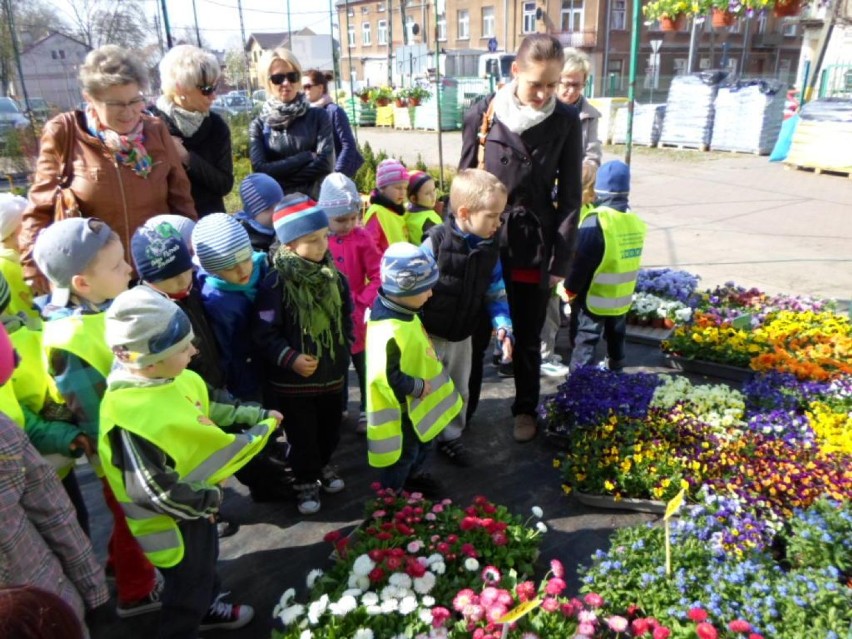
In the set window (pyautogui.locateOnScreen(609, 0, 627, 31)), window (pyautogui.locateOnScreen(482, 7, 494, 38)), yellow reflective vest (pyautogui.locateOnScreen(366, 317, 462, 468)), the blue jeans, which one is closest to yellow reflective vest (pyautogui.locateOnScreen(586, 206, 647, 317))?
yellow reflective vest (pyautogui.locateOnScreen(366, 317, 462, 468))

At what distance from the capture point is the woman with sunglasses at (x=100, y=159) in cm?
267

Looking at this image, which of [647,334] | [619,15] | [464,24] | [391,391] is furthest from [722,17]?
[464,24]

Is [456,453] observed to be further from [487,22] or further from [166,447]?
[487,22]

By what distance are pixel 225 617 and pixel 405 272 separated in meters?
1.47

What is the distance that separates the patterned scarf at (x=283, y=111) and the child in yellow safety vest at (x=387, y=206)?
2.07 feet

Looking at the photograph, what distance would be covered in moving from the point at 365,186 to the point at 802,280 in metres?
5.57

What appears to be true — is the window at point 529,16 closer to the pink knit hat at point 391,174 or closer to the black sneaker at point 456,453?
the pink knit hat at point 391,174

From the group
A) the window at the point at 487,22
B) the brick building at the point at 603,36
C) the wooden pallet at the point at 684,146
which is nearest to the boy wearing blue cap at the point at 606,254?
the wooden pallet at the point at 684,146

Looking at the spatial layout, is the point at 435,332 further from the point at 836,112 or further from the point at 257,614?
the point at 836,112

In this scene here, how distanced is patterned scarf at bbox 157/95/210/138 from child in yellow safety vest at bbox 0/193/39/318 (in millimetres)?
893

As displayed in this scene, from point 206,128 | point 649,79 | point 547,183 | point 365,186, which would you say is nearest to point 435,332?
point 547,183

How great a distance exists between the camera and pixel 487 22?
4016cm

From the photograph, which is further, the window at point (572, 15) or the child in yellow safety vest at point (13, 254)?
the window at point (572, 15)

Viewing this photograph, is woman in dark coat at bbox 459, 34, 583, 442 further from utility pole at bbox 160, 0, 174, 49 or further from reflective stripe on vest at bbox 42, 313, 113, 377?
utility pole at bbox 160, 0, 174, 49
